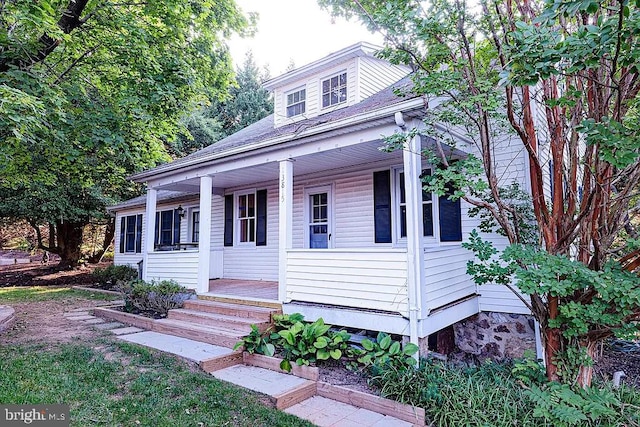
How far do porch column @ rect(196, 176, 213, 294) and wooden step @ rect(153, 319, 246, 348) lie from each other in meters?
0.96

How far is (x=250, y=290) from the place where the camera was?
7.43 meters

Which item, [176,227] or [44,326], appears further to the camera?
[176,227]

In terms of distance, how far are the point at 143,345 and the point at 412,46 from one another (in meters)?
5.52

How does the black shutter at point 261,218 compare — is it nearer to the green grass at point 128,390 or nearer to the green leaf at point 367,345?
the green grass at point 128,390

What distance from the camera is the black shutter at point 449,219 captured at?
6.25 metres

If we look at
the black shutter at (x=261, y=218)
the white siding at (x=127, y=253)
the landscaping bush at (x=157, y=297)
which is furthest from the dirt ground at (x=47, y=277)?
the black shutter at (x=261, y=218)

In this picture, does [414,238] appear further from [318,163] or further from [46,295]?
[46,295]

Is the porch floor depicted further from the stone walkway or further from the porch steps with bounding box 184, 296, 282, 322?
the stone walkway

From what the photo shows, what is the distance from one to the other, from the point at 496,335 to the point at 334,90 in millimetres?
6038

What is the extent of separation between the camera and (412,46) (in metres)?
4.50

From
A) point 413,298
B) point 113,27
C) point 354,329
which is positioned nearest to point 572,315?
point 413,298

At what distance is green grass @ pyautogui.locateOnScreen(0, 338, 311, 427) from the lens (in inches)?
130

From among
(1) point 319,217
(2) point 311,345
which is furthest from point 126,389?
(1) point 319,217

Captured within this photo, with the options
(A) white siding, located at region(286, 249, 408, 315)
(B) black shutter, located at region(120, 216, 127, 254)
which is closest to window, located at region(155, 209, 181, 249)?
(B) black shutter, located at region(120, 216, 127, 254)
